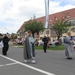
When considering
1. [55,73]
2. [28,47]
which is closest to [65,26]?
[28,47]

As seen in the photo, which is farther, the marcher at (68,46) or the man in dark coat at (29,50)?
the marcher at (68,46)

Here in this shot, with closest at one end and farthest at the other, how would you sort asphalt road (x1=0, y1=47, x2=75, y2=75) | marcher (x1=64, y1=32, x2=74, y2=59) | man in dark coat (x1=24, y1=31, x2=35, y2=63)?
asphalt road (x1=0, y1=47, x2=75, y2=75)
man in dark coat (x1=24, y1=31, x2=35, y2=63)
marcher (x1=64, y1=32, x2=74, y2=59)

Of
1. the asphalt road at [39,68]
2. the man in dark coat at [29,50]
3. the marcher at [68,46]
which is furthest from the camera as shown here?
the marcher at [68,46]

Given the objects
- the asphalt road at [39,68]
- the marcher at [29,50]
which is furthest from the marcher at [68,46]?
the marcher at [29,50]

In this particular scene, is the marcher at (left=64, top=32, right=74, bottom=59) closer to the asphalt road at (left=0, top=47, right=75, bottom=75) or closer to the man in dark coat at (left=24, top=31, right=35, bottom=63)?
the asphalt road at (left=0, top=47, right=75, bottom=75)

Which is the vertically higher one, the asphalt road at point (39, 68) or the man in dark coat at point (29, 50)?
the man in dark coat at point (29, 50)

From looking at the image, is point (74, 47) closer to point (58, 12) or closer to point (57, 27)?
point (57, 27)

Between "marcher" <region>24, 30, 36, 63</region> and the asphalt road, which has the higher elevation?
"marcher" <region>24, 30, 36, 63</region>

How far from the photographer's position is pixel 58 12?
90.8 m

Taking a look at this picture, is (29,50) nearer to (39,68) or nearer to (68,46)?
(39,68)

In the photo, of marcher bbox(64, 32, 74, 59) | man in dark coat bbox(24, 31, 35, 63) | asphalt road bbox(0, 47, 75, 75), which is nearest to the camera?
asphalt road bbox(0, 47, 75, 75)

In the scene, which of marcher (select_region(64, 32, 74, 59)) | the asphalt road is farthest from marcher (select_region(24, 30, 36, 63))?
marcher (select_region(64, 32, 74, 59))

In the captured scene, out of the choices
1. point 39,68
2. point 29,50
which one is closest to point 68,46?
point 29,50

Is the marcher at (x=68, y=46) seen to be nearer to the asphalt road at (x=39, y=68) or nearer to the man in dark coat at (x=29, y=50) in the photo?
the asphalt road at (x=39, y=68)
